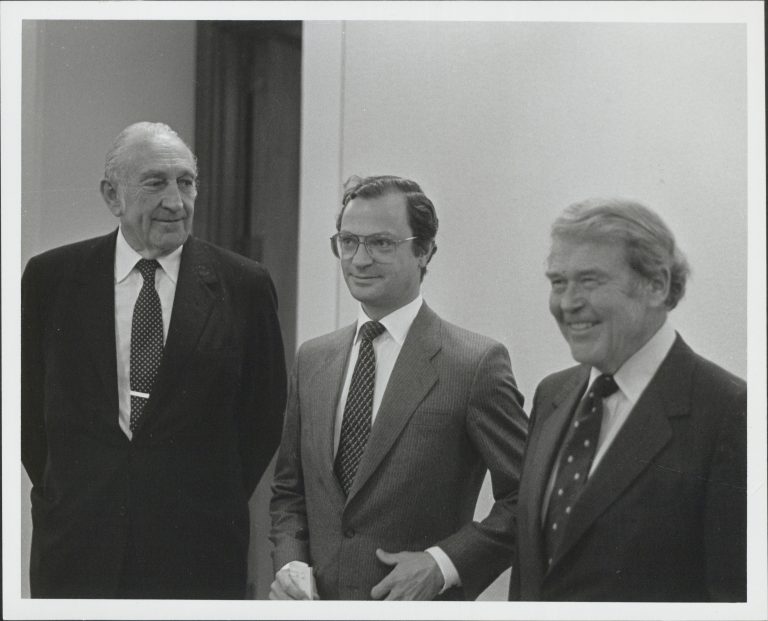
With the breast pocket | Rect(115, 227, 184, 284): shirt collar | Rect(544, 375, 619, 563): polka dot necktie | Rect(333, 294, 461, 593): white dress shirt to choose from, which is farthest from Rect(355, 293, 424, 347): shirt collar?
Rect(115, 227, 184, 284): shirt collar

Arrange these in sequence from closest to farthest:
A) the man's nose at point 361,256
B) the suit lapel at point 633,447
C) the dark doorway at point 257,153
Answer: the suit lapel at point 633,447 < the man's nose at point 361,256 < the dark doorway at point 257,153

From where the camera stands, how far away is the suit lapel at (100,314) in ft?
10.7

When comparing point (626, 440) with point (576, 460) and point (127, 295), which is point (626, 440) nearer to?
point (576, 460)

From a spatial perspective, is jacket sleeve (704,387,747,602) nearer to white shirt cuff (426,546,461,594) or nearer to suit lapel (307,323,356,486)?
white shirt cuff (426,546,461,594)

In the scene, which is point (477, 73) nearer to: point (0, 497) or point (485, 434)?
point (485, 434)

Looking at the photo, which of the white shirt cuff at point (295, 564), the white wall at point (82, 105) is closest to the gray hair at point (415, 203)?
the white wall at point (82, 105)

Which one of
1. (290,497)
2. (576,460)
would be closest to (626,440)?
(576,460)

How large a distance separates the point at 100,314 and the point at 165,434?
1.44ft

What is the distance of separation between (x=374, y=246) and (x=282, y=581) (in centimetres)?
110

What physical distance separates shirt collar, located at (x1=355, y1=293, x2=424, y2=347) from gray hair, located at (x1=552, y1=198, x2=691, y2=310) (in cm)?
49

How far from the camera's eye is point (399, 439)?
318 centimetres

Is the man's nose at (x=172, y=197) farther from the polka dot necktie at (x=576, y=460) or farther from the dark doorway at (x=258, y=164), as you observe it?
the polka dot necktie at (x=576, y=460)

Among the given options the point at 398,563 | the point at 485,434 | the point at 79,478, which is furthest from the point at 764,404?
the point at 79,478

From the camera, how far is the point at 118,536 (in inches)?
129
